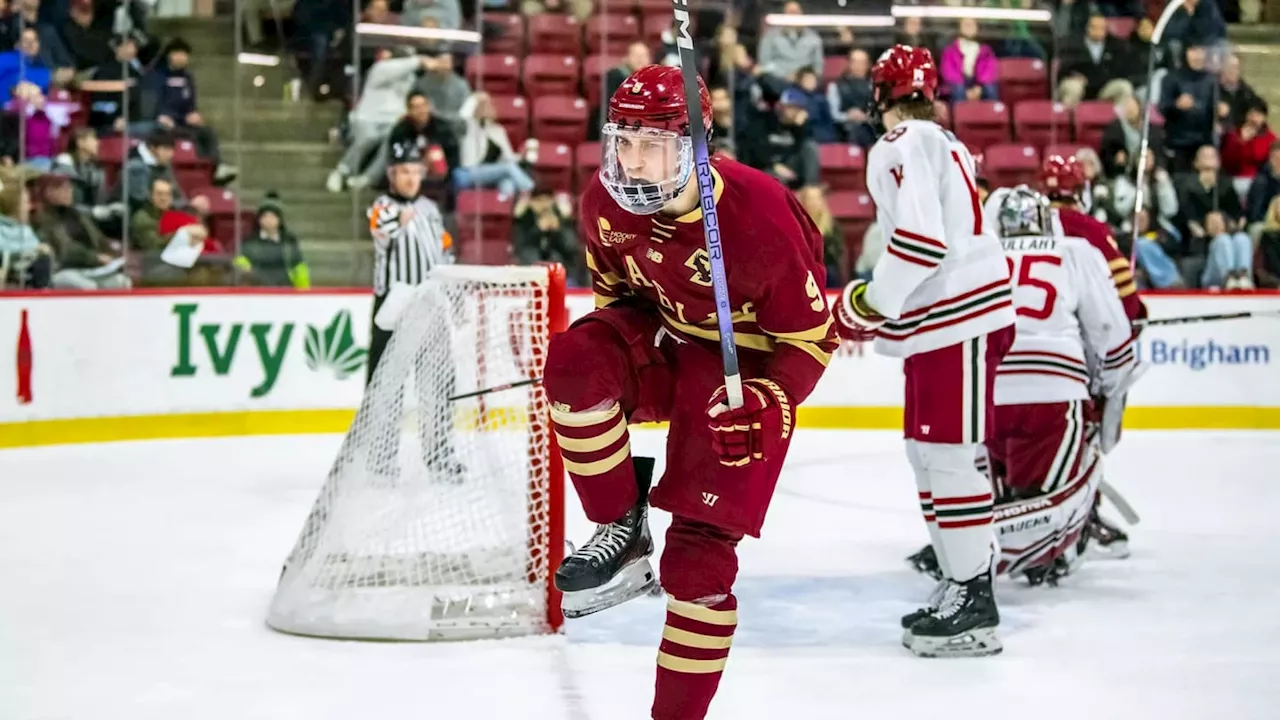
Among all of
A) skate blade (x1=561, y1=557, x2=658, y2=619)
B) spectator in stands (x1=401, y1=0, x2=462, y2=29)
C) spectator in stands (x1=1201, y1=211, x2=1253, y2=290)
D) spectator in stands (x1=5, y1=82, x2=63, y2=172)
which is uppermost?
spectator in stands (x1=401, y1=0, x2=462, y2=29)

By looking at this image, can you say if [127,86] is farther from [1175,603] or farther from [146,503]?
[1175,603]

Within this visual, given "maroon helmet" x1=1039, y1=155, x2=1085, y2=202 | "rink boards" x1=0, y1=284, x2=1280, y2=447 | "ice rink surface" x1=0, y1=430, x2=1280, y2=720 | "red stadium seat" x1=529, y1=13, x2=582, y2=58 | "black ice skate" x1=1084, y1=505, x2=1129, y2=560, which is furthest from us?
"red stadium seat" x1=529, y1=13, x2=582, y2=58

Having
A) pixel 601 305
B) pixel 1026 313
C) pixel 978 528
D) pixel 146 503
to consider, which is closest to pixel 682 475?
pixel 601 305

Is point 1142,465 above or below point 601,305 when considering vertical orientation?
below

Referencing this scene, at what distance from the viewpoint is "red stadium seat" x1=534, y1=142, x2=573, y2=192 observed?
8.74 meters

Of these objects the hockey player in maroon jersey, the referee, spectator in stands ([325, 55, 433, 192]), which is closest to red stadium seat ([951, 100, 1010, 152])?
spectator in stands ([325, 55, 433, 192])

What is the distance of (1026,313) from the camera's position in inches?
169

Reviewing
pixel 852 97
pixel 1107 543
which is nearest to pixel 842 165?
pixel 852 97

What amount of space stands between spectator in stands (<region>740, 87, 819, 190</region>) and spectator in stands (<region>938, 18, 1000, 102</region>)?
0.97 m

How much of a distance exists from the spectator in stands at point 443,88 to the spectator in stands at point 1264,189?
4.45m

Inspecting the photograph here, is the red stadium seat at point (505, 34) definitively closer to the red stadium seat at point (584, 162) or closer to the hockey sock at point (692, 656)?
the red stadium seat at point (584, 162)

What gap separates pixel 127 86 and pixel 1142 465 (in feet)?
17.7

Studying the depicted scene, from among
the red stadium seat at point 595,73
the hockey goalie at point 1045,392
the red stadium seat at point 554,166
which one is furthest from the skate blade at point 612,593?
the red stadium seat at point 595,73

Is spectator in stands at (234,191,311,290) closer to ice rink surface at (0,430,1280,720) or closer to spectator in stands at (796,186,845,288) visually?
ice rink surface at (0,430,1280,720)
